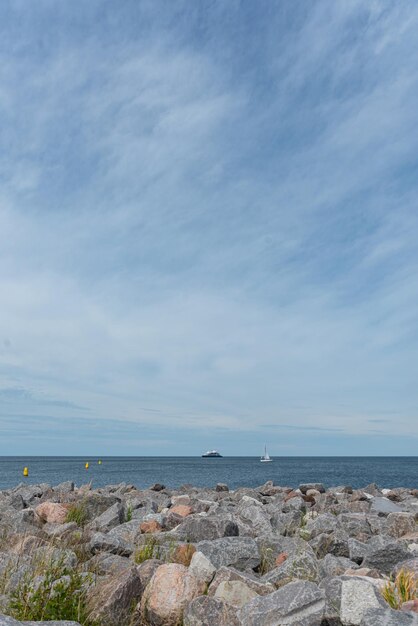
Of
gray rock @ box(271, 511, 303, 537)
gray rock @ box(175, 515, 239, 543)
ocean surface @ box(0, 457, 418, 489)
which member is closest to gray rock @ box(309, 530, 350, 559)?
gray rock @ box(175, 515, 239, 543)

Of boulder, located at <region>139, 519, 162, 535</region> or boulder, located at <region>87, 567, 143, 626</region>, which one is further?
boulder, located at <region>139, 519, 162, 535</region>

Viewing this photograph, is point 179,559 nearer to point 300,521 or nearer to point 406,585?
→ point 406,585

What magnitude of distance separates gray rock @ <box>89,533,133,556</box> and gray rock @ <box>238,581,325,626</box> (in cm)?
340

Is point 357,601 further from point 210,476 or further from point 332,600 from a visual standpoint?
point 210,476

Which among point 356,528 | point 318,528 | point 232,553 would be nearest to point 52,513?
point 318,528

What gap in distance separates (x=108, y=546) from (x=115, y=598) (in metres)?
2.69

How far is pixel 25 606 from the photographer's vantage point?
5.65m

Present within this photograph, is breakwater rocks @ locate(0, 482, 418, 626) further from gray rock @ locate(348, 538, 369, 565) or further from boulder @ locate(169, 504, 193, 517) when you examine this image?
boulder @ locate(169, 504, 193, 517)

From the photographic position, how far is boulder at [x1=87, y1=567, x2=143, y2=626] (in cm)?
602

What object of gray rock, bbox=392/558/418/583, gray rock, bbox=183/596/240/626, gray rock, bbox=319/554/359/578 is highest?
gray rock, bbox=392/558/418/583

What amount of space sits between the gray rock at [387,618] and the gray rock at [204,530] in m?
5.10

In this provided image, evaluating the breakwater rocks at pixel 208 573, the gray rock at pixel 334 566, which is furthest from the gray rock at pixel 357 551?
the gray rock at pixel 334 566

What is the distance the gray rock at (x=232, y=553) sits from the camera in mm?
8180

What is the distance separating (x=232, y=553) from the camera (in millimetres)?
8281
